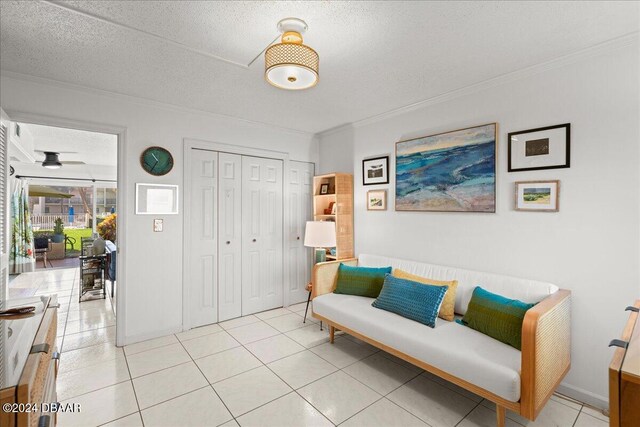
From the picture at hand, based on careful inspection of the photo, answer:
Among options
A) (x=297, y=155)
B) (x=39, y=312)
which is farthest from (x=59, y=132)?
(x=39, y=312)

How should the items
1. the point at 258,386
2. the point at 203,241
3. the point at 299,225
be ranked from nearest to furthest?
the point at 258,386
the point at 203,241
the point at 299,225

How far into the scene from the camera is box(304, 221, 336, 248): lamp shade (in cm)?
365

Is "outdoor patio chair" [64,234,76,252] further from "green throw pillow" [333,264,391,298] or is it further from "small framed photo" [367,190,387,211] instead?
"small framed photo" [367,190,387,211]

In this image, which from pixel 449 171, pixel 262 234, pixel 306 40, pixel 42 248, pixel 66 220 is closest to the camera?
pixel 306 40

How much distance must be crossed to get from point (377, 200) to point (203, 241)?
219 centimetres

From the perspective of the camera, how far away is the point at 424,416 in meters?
2.05

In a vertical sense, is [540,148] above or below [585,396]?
above

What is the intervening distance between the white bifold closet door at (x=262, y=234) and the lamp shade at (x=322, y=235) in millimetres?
753

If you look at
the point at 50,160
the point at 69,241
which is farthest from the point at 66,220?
the point at 50,160

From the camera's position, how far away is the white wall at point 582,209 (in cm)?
206

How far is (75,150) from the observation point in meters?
5.48

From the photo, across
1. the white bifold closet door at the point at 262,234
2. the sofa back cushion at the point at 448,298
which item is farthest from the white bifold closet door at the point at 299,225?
the sofa back cushion at the point at 448,298

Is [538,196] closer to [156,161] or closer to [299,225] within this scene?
[299,225]

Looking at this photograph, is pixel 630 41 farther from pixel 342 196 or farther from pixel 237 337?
pixel 237 337
